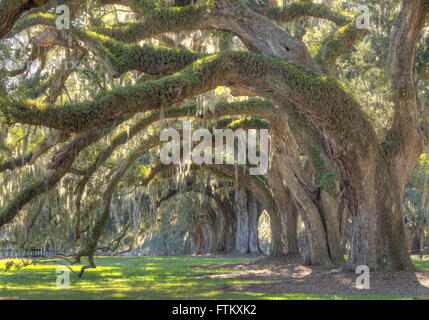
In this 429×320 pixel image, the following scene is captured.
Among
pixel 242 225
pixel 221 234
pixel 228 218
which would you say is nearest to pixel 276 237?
pixel 242 225

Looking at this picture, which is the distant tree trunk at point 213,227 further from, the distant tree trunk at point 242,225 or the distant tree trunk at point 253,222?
the distant tree trunk at point 253,222

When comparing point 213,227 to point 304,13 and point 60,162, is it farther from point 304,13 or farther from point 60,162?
point 60,162

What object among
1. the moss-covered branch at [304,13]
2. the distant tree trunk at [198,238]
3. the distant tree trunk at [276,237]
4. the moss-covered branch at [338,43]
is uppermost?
the moss-covered branch at [304,13]

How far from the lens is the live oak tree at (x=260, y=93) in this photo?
1003cm

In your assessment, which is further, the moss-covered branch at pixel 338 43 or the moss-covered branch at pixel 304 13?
the moss-covered branch at pixel 304 13

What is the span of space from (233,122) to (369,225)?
6463mm

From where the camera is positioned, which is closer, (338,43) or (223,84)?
(223,84)

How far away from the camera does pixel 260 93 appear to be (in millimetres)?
11852

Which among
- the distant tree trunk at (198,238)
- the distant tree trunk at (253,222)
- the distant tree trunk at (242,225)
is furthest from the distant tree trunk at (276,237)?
the distant tree trunk at (198,238)

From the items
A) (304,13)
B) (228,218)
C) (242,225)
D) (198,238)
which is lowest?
(198,238)

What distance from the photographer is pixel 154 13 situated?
42.0ft

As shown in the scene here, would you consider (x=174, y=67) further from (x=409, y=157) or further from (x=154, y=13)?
(x=409, y=157)

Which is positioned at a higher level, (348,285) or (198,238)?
(348,285)

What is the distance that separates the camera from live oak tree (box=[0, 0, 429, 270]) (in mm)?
10031
